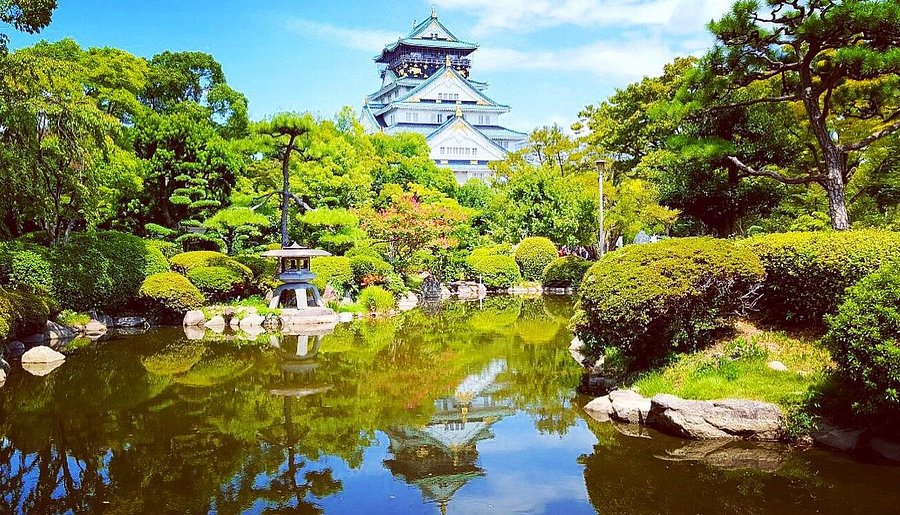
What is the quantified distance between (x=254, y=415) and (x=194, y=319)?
31.4 feet

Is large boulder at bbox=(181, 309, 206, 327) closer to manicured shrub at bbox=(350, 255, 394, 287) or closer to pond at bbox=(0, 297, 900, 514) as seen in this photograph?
manicured shrub at bbox=(350, 255, 394, 287)

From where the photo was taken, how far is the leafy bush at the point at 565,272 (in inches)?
1039

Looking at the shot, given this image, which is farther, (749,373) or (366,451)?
(749,373)

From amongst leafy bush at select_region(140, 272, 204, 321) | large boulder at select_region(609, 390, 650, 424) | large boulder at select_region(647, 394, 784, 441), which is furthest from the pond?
leafy bush at select_region(140, 272, 204, 321)

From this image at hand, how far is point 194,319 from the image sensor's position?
16375 mm

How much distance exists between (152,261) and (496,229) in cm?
1534

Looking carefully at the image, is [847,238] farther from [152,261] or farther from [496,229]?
[496,229]

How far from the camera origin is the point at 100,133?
1275 centimetres

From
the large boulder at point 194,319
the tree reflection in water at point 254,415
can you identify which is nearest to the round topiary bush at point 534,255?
the tree reflection in water at point 254,415

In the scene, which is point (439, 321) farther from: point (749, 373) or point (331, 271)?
point (749, 373)

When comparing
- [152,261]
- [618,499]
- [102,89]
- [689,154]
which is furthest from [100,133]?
[618,499]

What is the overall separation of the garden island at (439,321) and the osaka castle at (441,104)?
18741 mm

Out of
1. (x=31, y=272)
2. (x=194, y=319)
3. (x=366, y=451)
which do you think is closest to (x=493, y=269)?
(x=194, y=319)

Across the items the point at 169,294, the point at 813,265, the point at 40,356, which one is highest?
the point at 813,265
